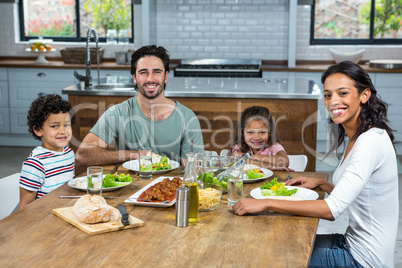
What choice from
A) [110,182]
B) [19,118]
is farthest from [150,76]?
[19,118]

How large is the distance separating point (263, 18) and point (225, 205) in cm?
A: 503

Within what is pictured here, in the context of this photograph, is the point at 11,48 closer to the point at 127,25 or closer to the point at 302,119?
the point at 127,25

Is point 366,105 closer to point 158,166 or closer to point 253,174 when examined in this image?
point 253,174

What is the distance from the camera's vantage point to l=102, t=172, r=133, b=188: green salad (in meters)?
2.20

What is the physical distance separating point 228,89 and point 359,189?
2361 mm

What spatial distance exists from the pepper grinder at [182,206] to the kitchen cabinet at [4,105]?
4.97 m

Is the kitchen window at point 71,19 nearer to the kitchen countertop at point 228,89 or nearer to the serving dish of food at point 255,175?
the kitchen countertop at point 228,89

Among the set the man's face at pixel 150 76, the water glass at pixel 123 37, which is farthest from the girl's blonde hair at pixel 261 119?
the water glass at pixel 123 37

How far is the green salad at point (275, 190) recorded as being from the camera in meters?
2.12

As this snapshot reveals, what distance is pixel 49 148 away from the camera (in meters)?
2.60

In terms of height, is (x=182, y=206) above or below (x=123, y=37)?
below

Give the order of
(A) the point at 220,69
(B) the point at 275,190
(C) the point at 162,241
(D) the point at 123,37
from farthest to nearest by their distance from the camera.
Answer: (D) the point at 123,37
(A) the point at 220,69
(B) the point at 275,190
(C) the point at 162,241

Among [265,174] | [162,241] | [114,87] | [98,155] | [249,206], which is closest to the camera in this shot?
[162,241]

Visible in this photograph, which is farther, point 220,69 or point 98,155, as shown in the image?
point 220,69
